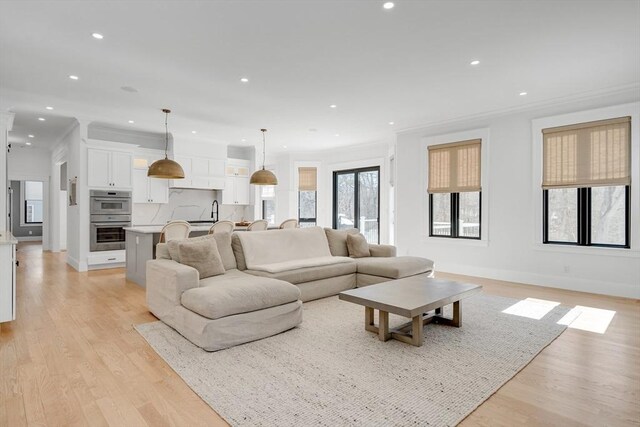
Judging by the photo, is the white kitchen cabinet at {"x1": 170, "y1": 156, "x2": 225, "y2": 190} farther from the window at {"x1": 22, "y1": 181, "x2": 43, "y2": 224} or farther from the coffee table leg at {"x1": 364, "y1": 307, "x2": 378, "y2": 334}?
the window at {"x1": 22, "y1": 181, "x2": 43, "y2": 224}

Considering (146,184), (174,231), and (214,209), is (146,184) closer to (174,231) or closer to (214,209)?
(214,209)

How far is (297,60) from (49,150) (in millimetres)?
9400

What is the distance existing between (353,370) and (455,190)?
4.73 metres

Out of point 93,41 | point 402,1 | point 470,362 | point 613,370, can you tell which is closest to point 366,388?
point 470,362

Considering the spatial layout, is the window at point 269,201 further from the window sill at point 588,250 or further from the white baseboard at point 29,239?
the white baseboard at point 29,239

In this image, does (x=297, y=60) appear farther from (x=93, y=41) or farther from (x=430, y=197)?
(x=430, y=197)

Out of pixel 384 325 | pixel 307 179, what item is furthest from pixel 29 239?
pixel 384 325

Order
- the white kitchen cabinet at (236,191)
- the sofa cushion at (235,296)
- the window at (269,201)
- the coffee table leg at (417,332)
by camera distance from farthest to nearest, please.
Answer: the window at (269,201)
the white kitchen cabinet at (236,191)
the coffee table leg at (417,332)
the sofa cushion at (235,296)

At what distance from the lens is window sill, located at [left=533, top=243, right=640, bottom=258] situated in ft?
15.6

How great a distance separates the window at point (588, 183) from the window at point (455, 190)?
108 cm

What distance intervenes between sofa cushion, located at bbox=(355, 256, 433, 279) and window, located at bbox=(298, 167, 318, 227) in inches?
189

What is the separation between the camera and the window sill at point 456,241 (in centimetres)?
615

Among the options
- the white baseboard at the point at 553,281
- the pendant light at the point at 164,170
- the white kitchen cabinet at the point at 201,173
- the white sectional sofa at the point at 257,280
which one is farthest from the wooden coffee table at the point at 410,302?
the white kitchen cabinet at the point at 201,173

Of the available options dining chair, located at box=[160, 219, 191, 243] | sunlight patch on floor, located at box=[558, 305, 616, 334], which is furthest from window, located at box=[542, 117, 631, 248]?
dining chair, located at box=[160, 219, 191, 243]
